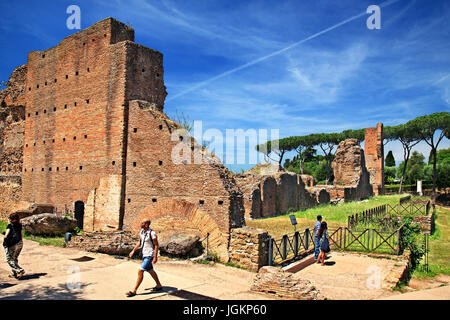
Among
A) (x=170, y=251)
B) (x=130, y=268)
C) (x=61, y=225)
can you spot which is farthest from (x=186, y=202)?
(x=61, y=225)

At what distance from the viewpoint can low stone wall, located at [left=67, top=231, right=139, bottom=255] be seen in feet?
29.4

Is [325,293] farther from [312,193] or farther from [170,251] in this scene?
[312,193]

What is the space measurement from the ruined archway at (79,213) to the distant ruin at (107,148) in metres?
0.04

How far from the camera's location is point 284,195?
2289 centimetres

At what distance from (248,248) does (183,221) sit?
7.46 feet

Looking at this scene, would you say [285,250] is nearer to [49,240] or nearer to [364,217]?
[49,240]

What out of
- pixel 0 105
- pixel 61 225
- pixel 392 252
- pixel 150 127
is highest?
pixel 0 105

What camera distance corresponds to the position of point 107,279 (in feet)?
21.3

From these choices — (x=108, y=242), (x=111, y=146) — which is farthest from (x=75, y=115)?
(x=108, y=242)

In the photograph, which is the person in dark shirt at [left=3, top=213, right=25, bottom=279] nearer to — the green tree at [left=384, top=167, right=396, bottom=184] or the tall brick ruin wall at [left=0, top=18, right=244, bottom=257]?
the tall brick ruin wall at [left=0, top=18, right=244, bottom=257]

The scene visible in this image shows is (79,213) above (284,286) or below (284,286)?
above

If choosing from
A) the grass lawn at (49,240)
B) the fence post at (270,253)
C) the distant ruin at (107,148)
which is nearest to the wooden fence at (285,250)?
the fence post at (270,253)
